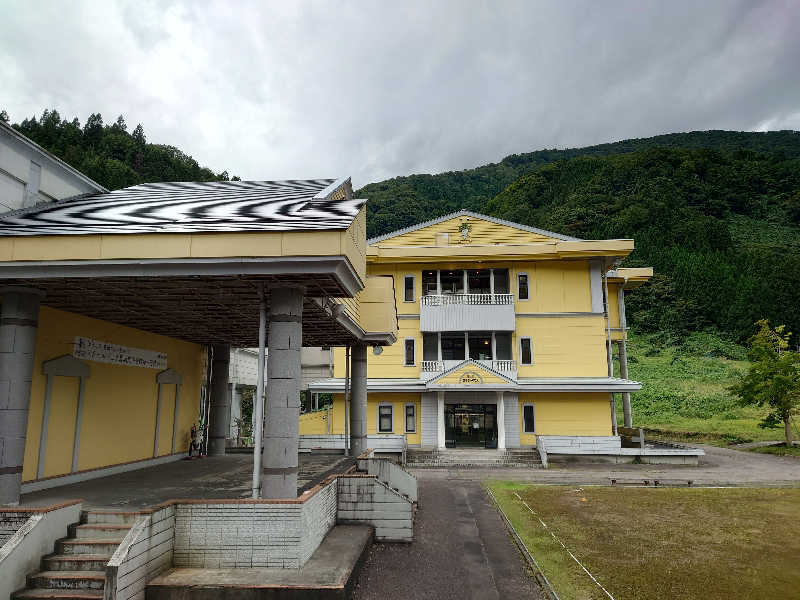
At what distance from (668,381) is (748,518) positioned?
4356cm

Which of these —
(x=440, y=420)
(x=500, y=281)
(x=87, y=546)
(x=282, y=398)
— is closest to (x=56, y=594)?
(x=87, y=546)

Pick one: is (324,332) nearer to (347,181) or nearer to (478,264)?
(347,181)

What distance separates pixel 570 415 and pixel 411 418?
28.5ft

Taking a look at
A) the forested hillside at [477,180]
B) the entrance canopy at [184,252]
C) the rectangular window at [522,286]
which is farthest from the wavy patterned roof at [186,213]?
the forested hillside at [477,180]

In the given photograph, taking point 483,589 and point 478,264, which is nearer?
point 483,589

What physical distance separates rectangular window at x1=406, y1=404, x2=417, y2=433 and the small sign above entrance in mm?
3625

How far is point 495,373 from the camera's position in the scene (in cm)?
2747

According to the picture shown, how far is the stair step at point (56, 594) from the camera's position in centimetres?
705

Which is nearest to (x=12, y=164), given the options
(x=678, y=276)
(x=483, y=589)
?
(x=483, y=589)

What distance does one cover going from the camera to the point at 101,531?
8055mm

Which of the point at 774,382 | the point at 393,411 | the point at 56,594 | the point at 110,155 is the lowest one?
the point at 56,594

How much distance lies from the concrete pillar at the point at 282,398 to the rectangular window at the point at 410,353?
2166 cm

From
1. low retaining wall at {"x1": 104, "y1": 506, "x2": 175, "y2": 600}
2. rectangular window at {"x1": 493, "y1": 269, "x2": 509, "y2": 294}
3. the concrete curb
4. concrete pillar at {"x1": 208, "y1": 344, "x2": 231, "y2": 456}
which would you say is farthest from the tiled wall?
rectangular window at {"x1": 493, "y1": 269, "x2": 509, "y2": 294}

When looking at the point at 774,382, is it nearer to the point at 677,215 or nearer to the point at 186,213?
the point at 186,213
